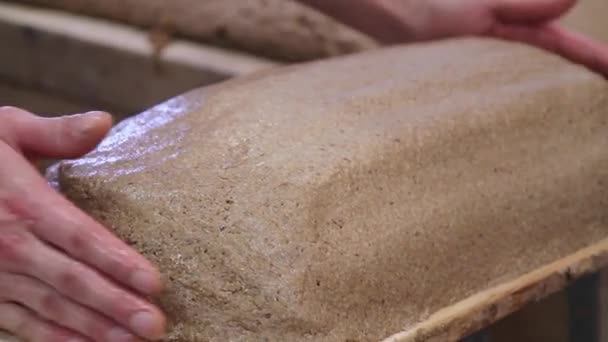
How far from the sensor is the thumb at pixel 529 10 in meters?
1.46

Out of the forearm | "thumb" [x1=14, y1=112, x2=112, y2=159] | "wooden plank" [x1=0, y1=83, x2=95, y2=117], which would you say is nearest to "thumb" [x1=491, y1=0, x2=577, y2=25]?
the forearm

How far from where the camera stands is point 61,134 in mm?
935

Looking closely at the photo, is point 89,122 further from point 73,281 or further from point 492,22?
point 492,22

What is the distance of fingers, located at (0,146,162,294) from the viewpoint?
0.83 meters

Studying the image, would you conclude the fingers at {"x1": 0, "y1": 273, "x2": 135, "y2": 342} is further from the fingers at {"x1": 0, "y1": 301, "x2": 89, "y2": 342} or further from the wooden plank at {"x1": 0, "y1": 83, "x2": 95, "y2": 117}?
the wooden plank at {"x1": 0, "y1": 83, "x2": 95, "y2": 117}

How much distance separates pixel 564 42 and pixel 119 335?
88 cm

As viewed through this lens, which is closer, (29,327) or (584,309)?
(29,327)

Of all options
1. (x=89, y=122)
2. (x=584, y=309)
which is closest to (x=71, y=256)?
(x=89, y=122)

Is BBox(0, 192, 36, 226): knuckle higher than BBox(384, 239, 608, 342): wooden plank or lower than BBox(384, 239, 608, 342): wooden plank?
higher

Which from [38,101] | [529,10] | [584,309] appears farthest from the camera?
[38,101]

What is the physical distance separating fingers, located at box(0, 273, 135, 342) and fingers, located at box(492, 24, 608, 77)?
0.86 meters

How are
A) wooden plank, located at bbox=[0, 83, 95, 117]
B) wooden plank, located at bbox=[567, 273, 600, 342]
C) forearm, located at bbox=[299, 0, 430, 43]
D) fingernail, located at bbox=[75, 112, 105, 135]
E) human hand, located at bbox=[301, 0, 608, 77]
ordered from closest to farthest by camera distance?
fingernail, located at bbox=[75, 112, 105, 135] → wooden plank, located at bbox=[567, 273, 600, 342] → human hand, located at bbox=[301, 0, 608, 77] → forearm, located at bbox=[299, 0, 430, 43] → wooden plank, located at bbox=[0, 83, 95, 117]

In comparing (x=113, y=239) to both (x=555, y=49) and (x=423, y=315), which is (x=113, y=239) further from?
(x=555, y=49)

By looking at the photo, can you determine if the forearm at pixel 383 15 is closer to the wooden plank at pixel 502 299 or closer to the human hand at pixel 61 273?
the wooden plank at pixel 502 299
